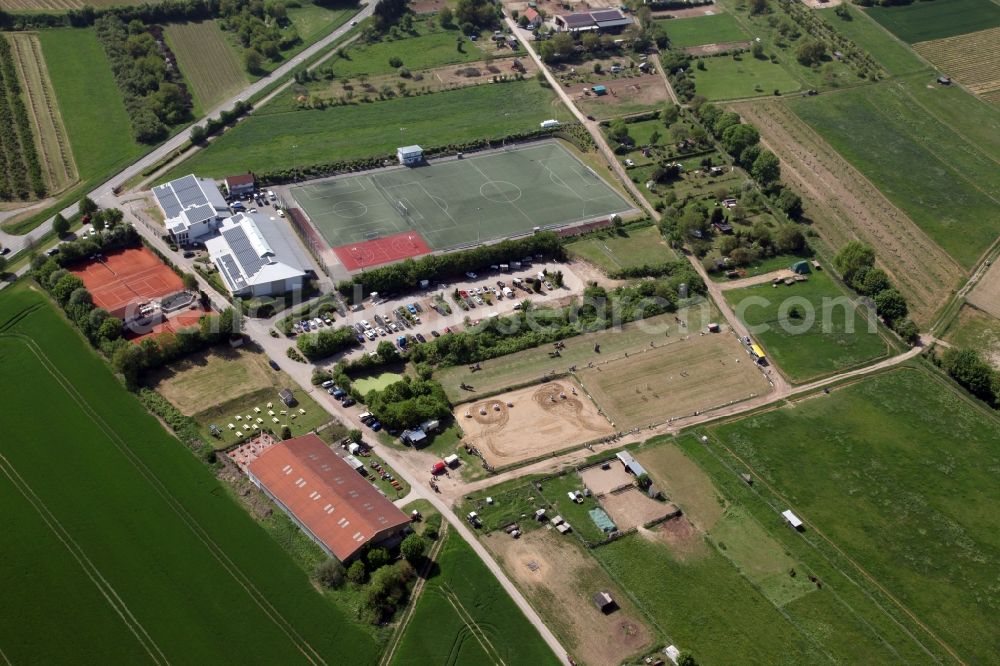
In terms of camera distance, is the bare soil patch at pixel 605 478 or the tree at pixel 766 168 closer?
the bare soil patch at pixel 605 478

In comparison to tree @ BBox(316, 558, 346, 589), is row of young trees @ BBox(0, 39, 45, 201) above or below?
above

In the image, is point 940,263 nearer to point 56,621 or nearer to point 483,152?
point 483,152

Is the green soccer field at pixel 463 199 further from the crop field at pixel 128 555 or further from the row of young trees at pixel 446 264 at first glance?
the crop field at pixel 128 555

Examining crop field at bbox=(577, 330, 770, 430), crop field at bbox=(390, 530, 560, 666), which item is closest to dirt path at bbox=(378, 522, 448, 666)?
crop field at bbox=(390, 530, 560, 666)

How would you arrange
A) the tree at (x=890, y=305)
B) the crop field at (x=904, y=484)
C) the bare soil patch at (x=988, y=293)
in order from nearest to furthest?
1. the crop field at (x=904, y=484)
2. the tree at (x=890, y=305)
3. the bare soil patch at (x=988, y=293)

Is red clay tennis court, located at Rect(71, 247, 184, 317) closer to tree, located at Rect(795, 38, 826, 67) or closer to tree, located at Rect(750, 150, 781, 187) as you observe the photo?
tree, located at Rect(750, 150, 781, 187)

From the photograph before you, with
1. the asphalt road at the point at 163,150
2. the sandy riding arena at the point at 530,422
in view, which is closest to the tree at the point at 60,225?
the asphalt road at the point at 163,150

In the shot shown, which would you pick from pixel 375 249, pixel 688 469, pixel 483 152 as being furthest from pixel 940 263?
pixel 375 249
